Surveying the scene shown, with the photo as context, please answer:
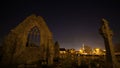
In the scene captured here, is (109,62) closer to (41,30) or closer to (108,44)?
(108,44)

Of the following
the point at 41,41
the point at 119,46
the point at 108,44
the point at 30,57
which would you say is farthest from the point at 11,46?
the point at 119,46

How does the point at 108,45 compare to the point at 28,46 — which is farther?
the point at 28,46

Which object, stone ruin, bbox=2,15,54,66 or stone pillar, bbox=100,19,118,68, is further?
stone ruin, bbox=2,15,54,66

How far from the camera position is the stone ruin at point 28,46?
773 inches

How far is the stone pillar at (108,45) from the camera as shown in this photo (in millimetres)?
10773

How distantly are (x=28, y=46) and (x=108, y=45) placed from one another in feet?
54.6

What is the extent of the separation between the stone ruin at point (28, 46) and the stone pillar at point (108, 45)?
10.4 m

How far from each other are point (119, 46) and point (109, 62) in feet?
121

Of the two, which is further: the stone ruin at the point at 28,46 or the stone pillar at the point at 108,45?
the stone ruin at the point at 28,46

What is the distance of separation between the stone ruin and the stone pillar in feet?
34.0

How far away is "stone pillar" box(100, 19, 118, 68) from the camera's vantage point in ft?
35.3

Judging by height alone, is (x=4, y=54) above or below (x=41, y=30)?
below

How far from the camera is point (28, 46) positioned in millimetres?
22234

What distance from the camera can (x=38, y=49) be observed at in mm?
21859
